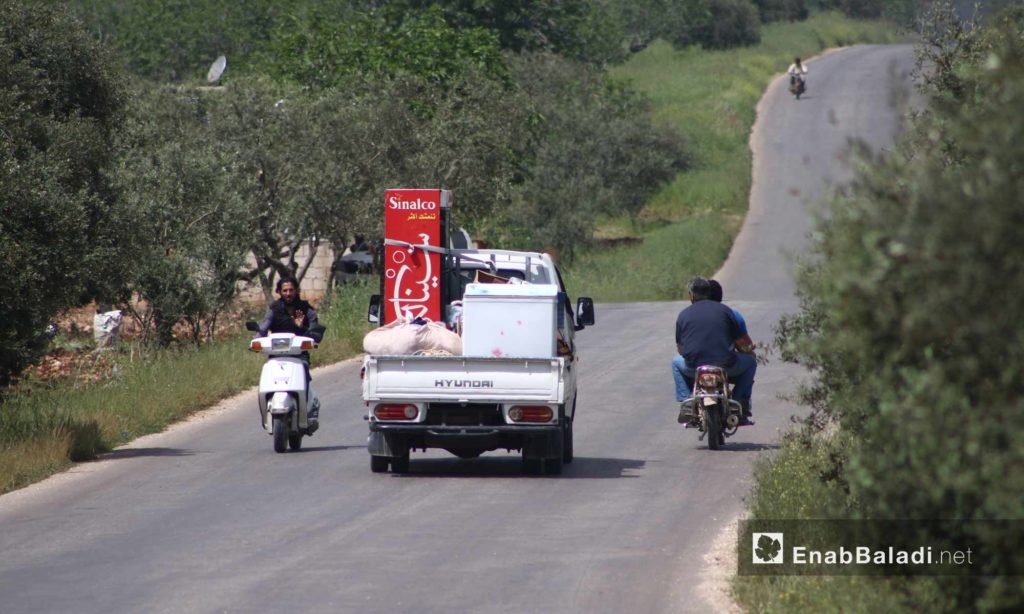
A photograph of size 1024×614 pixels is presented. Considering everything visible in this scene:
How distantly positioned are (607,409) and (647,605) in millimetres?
9957

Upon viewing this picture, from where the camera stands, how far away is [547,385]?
12.6 metres

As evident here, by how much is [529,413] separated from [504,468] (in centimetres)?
128

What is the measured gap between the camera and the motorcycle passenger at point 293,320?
585 inches

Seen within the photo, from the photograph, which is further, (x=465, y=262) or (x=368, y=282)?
(x=368, y=282)

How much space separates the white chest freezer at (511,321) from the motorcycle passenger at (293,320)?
239 cm

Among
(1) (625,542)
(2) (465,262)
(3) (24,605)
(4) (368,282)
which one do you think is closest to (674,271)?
(4) (368,282)

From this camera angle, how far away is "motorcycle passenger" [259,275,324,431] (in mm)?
14867

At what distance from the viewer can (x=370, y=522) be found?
1087cm

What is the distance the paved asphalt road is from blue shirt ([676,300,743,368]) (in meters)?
1.00

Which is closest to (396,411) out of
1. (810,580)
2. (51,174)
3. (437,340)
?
(437,340)

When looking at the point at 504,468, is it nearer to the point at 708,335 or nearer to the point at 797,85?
the point at 708,335

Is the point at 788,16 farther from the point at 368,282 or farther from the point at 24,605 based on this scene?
the point at 24,605

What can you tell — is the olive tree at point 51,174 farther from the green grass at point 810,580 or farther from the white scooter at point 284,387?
the green grass at point 810,580

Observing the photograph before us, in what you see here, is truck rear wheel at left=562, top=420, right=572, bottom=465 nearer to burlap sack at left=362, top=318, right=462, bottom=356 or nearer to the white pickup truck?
the white pickup truck
